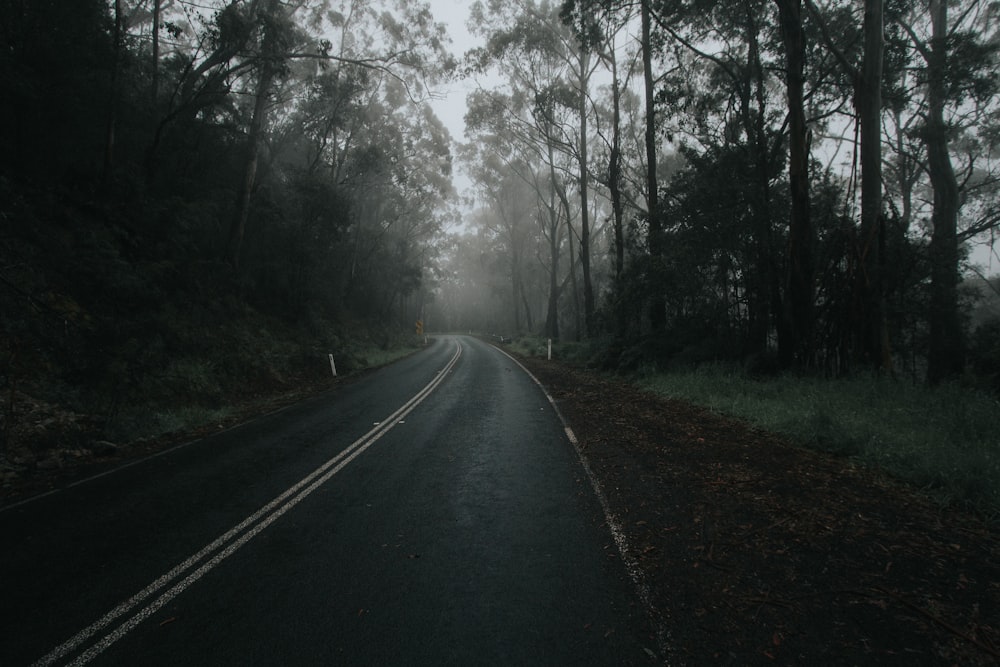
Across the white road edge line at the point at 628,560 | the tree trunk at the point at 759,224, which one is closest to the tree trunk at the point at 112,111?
the white road edge line at the point at 628,560

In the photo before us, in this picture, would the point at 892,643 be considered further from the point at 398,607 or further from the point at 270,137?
the point at 270,137

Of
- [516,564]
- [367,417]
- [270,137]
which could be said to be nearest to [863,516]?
[516,564]

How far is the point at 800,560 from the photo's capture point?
338 centimetres

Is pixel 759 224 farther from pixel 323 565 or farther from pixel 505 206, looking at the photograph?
pixel 505 206

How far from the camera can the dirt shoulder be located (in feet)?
8.26

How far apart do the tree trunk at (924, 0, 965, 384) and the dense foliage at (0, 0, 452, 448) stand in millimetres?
16756

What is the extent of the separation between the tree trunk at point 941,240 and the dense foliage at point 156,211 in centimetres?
1676

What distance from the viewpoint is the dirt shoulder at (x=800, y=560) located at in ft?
8.26

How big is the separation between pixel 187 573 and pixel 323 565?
101 centimetres

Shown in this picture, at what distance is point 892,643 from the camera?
8.18 feet

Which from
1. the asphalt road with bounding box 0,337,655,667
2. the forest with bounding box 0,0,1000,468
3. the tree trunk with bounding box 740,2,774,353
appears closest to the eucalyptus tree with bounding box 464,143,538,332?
the forest with bounding box 0,0,1000,468

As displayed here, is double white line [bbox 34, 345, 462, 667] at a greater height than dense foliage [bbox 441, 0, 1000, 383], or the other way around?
dense foliage [bbox 441, 0, 1000, 383]

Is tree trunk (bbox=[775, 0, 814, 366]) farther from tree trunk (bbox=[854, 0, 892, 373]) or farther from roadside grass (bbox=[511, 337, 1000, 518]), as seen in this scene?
roadside grass (bbox=[511, 337, 1000, 518])

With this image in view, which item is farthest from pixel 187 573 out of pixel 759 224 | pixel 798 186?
pixel 759 224
